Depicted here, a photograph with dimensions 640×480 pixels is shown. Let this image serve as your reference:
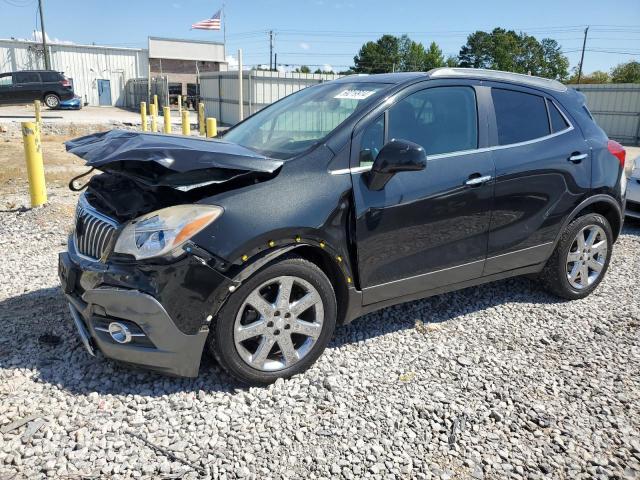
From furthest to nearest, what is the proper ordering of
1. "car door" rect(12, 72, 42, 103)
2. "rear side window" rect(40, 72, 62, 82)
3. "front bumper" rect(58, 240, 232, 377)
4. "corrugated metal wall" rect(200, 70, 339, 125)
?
"rear side window" rect(40, 72, 62, 82) → "car door" rect(12, 72, 42, 103) → "corrugated metal wall" rect(200, 70, 339, 125) → "front bumper" rect(58, 240, 232, 377)

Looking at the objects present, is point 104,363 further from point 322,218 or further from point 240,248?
point 322,218

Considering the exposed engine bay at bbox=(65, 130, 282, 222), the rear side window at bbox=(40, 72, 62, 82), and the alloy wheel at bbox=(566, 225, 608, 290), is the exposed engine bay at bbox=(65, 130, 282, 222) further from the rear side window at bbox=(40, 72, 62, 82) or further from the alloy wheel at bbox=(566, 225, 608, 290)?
the rear side window at bbox=(40, 72, 62, 82)

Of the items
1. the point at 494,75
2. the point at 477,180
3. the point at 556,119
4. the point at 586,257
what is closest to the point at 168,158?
the point at 477,180

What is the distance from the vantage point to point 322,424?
2.82 metres

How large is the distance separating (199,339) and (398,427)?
1.15 meters

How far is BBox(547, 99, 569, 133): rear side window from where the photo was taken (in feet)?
13.8

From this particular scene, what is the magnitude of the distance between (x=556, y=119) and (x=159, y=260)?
328 centimetres

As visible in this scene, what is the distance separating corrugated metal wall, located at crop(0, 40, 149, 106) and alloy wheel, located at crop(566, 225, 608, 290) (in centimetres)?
4462

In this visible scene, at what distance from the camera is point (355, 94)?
3.66m

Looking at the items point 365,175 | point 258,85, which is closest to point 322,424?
point 365,175

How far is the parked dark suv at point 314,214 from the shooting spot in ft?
9.14

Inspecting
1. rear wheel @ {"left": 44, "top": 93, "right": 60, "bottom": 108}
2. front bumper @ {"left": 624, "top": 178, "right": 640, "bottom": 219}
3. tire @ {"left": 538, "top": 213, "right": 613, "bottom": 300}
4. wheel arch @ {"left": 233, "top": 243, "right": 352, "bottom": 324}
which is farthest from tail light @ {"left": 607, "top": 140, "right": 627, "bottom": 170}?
rear wheel @ {"left": 44, "top": 93, "right": 60, "bottom": 108}

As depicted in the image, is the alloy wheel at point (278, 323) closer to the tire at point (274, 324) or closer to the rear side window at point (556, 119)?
the tire at point (274, 324)

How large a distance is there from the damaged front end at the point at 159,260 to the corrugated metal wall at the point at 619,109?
2424cm
